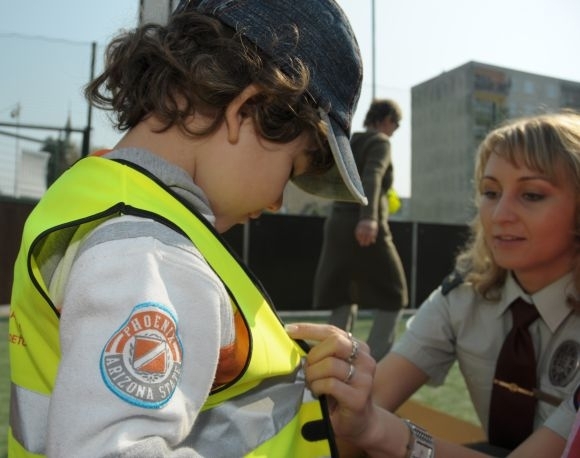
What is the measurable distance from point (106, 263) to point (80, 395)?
4.4 inches

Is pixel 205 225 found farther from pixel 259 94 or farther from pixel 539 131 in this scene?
pixel 539 131

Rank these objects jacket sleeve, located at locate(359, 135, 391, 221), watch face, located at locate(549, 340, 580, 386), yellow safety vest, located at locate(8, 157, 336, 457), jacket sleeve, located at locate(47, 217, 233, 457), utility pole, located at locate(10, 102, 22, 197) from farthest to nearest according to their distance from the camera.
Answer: utility pole, located at locate(10, 102, 22, 197)
jacket sleeve, located at locate(359, 135, 391, 221)
watch face, located at locate(549, 340, 580, 386)
yellow safety vest, located at locate(8, 157, 336, 457)
jacket sleeve, located at locate(47, 217, 233, 457)

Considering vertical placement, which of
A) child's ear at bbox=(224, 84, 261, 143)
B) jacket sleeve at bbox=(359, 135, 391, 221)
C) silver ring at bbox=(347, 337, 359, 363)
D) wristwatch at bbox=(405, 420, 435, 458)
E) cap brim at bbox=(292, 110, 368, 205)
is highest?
jacket sleeve at bbox=(359, 135, 391, 221)

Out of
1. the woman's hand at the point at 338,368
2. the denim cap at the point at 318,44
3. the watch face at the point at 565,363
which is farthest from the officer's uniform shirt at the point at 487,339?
the denim cap at the point at 318,44

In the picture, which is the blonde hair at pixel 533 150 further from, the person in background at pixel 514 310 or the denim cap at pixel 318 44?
the denim cap at pixel 318 44

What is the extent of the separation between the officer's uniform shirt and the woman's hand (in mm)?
465

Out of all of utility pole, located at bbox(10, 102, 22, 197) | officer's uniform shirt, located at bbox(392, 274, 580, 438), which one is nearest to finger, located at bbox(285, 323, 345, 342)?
officer's uniform shirt, located at bbox(392, 274, 580, 438)

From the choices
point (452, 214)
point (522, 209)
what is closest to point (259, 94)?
point (522, 209)

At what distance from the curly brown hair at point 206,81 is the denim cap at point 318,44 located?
0.01m

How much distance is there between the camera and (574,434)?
0.89m

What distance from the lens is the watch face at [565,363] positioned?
4.14ft

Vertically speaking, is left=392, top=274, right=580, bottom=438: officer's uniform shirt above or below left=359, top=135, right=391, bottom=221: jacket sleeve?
below

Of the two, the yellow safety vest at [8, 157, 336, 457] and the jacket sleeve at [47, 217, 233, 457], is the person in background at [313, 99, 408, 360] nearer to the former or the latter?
the yellow safety vest at [8, 157, 336, 457]

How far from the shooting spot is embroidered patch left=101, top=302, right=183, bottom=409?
0.51 metres
